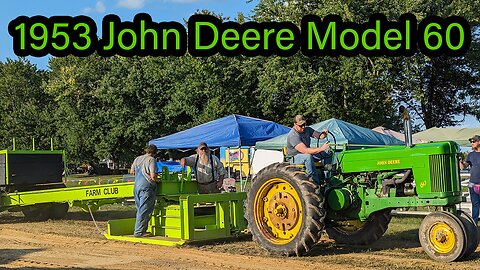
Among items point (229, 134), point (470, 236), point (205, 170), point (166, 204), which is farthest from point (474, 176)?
point (229, 134)

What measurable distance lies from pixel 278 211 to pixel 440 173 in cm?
222

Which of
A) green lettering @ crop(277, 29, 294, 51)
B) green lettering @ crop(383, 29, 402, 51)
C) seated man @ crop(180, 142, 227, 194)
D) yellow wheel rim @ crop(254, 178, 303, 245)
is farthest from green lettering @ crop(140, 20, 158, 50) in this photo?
green lettering @ crop(383, 29, 402, 51)

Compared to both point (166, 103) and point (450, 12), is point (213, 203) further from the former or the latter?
point (166, 103)

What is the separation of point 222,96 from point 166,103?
5.95 m

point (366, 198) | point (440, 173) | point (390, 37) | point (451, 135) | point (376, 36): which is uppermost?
point (390, 37)

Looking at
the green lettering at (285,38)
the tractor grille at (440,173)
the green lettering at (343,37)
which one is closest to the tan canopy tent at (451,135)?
the green lettering at (343,37)

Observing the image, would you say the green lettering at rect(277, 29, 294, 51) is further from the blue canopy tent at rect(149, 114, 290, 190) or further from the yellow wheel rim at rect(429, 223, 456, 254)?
the yellow wheel rim at rect(429, 223, 456, 254)

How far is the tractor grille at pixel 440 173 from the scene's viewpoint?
7566 millimetres

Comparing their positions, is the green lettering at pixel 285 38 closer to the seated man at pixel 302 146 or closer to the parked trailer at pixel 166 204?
the parked trailer at pixel 166 204

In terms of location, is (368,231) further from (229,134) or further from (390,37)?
(390,37)

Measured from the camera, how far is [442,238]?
7.41 meters

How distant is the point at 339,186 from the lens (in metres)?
8.45

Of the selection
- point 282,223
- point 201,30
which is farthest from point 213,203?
point 201,30

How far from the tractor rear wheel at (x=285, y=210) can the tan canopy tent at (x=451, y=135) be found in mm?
15645
